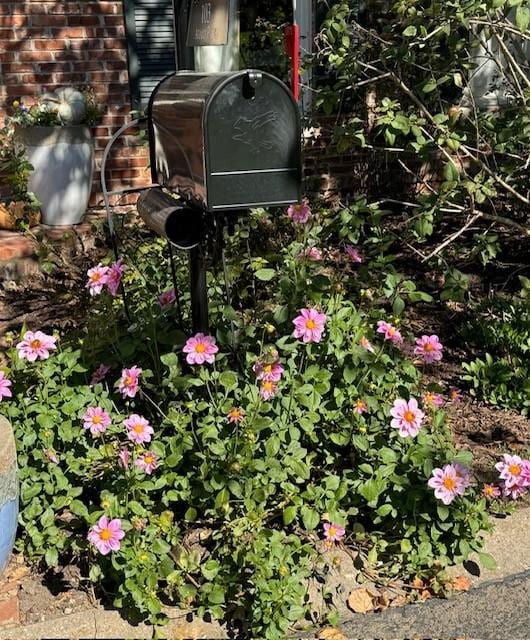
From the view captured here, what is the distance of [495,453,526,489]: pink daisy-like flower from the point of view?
8.69 feet

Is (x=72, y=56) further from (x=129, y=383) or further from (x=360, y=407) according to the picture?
(x=360, y=407)

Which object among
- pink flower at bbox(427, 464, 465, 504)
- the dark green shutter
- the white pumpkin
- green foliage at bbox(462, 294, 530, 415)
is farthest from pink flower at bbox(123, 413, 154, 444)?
the dark green shutter

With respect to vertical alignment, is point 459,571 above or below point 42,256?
below

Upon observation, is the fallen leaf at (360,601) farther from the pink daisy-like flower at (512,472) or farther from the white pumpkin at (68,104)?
the white pumpkin at (68,104)

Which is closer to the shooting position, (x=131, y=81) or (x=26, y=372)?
(x=26, y=372)

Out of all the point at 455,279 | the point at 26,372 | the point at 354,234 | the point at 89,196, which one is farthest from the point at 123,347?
the point at 89,196

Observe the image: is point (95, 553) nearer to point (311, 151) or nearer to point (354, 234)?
point (354, 234)

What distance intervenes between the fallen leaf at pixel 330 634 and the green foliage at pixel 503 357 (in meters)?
1.58

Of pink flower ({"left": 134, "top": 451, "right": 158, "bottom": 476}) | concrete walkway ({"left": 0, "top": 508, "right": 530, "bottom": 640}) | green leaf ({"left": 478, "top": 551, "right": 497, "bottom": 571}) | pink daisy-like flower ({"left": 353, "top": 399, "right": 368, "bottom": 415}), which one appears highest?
pink daisy-like flower ({"left": 353, "top": 399, "right": 368, "bottom": 415})

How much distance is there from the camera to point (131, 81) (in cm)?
595

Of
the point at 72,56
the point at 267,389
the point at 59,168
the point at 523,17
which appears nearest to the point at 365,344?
the point at 267,389

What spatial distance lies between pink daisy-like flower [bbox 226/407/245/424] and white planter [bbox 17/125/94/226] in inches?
131

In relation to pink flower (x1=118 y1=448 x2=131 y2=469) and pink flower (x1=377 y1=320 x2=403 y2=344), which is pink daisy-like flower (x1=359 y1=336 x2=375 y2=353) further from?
pink flower (x1=118 y1=448 x2=131 y2=469)

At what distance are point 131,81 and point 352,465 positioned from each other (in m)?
4.03
